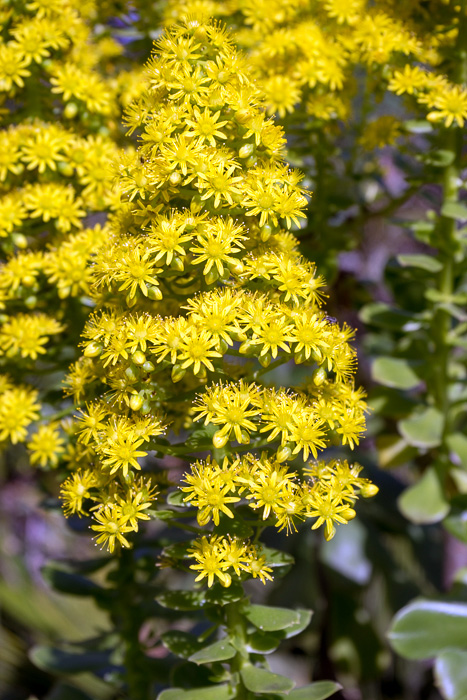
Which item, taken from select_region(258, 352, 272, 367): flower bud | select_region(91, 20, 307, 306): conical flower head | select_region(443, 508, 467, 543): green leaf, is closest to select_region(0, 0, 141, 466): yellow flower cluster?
select_region(91, 20, 307, 306): conical flower head

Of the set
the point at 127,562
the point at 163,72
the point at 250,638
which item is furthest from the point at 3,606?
the point at 163,72

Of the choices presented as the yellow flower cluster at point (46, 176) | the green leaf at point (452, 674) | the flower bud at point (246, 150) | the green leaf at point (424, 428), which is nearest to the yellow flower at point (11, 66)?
the yellow flower cluster at point (46, 176)

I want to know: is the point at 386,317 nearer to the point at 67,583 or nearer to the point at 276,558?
the point at 276,558

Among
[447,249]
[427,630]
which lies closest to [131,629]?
[427,630]

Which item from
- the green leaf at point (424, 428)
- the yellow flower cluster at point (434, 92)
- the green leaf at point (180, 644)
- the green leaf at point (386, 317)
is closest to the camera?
the green leaf at point (180, 644)

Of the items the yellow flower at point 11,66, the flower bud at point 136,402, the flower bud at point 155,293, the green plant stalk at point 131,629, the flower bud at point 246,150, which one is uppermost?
the flower bud at point 246,150

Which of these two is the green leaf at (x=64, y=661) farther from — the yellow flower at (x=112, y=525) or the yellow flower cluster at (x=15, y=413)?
the yellow flower at (x=112, y=525)

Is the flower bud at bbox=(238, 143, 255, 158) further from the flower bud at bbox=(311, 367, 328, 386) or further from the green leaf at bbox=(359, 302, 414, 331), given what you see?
the green leaf at bbox=(359, 302, 414, 331)
